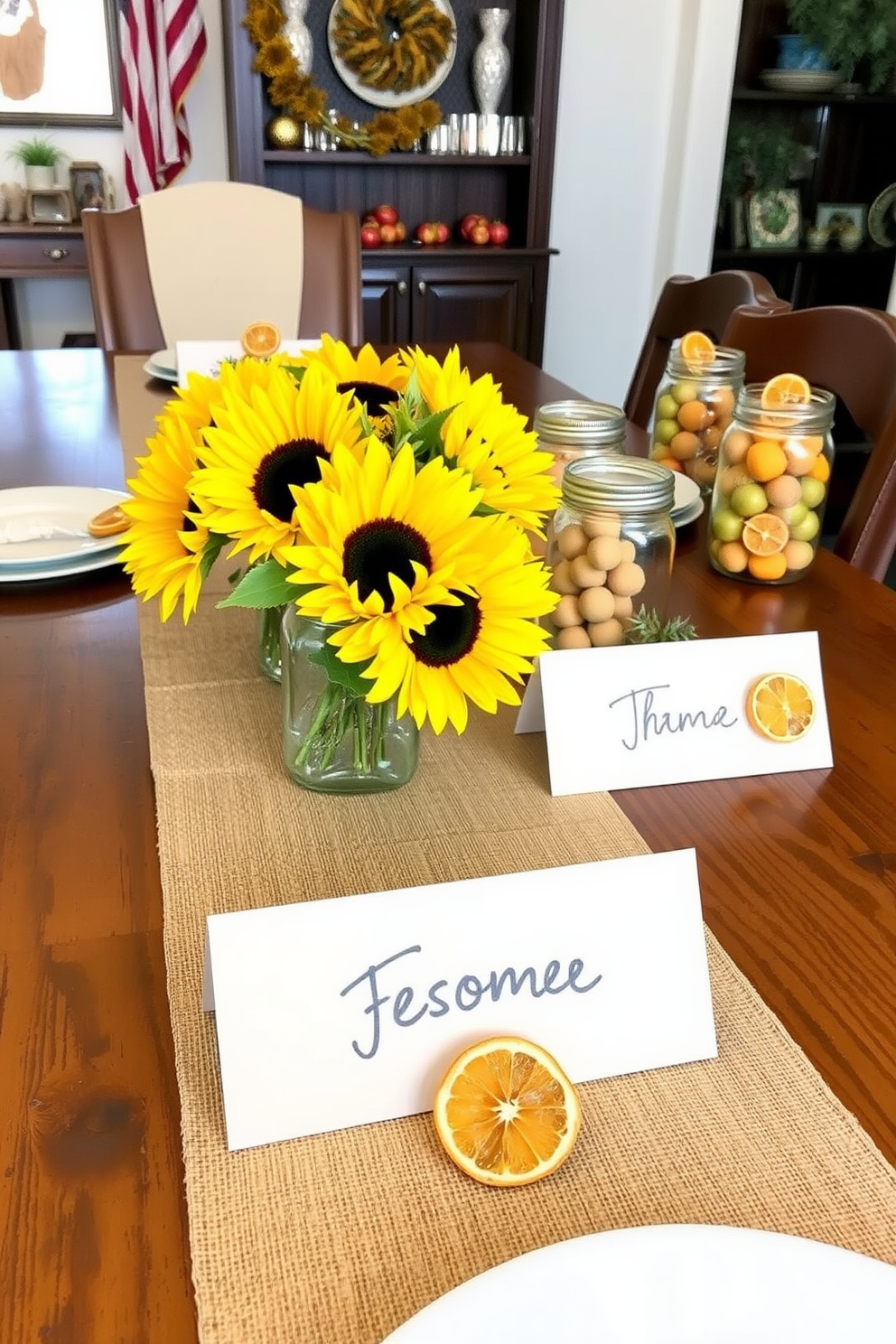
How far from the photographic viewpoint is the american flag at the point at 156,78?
9.56ft

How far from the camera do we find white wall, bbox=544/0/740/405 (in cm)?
326

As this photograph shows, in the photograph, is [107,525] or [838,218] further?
[838,218]

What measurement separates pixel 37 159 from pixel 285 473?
3027mm

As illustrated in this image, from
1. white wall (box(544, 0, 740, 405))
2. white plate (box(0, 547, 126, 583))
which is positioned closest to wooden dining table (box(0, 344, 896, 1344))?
white plate (box(0, 547, 126, 583))

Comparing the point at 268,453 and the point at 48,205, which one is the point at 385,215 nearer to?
the point at 48,205

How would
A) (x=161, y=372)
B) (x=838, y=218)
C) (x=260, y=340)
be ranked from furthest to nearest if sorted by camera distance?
(x=838, y=218), (x=161, y=372), (x=260, y=340)

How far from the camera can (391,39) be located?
120 inches

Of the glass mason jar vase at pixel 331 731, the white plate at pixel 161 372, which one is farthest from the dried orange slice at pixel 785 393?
the white plate at pixel 161 372

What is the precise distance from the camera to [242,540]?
54cm

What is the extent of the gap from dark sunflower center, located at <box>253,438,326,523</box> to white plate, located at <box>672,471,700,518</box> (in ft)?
1.86

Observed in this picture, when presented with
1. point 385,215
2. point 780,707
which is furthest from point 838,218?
point 780,707

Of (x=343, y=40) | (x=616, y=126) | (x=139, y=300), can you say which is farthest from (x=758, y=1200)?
(x=616, y=126)

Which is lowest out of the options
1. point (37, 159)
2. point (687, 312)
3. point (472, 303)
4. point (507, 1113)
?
point (472, 303)

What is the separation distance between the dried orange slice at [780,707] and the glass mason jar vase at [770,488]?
10.9 inches
